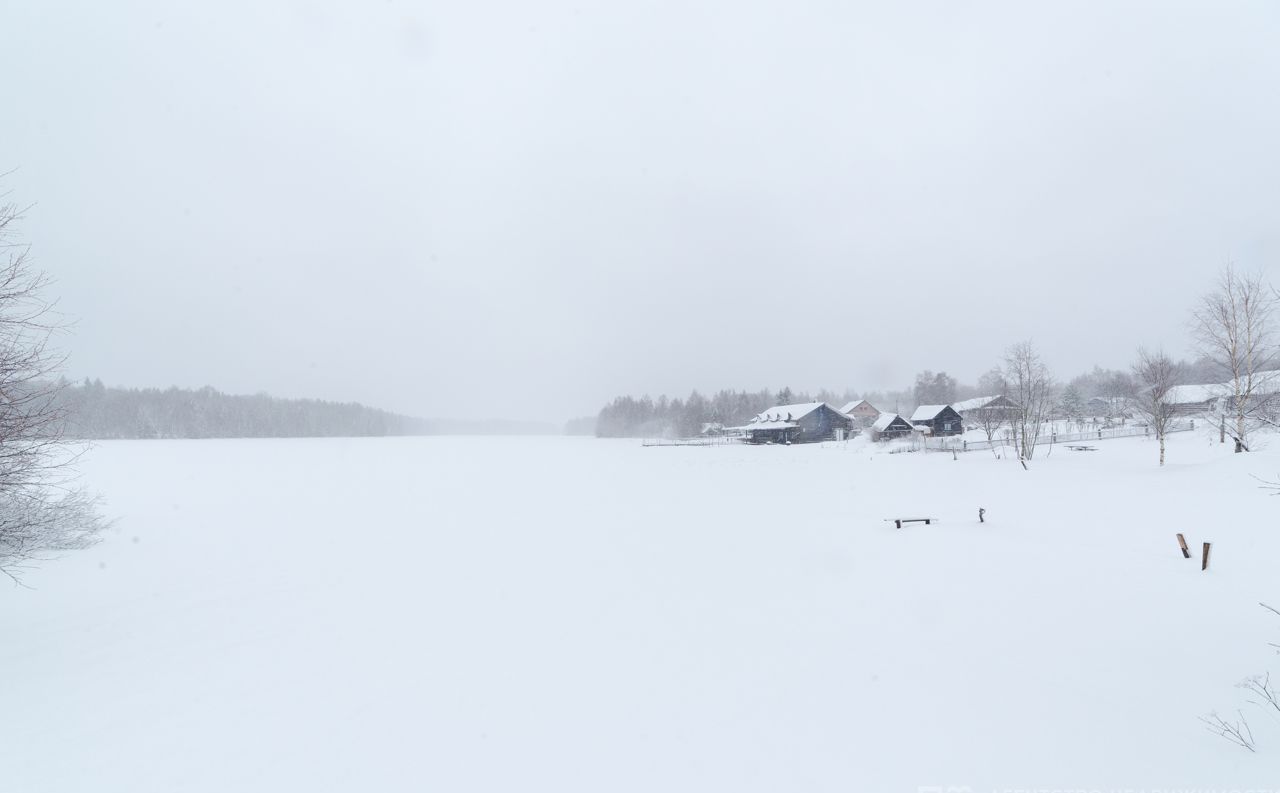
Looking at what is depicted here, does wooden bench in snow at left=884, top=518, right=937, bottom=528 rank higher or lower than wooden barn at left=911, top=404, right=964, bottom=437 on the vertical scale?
lower

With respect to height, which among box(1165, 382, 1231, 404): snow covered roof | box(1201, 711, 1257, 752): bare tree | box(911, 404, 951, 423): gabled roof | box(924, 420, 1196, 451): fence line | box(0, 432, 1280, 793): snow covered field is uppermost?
box(1165, 382, 1231, 404): snow covered roof

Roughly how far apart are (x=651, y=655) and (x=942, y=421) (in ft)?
227

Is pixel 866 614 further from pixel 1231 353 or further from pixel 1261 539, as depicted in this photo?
pixel 1231 353

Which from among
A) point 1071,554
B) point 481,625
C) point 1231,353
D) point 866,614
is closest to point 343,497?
point 481,625

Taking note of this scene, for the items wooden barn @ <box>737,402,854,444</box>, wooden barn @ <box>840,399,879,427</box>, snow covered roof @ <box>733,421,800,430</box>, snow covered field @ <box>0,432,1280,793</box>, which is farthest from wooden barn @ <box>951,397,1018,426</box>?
snow covered field @ <box>0,432,1280,793</box>

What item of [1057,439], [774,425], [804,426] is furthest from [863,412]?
[1057,439]

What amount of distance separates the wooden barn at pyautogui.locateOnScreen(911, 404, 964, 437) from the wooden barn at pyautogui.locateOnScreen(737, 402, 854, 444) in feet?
32.6

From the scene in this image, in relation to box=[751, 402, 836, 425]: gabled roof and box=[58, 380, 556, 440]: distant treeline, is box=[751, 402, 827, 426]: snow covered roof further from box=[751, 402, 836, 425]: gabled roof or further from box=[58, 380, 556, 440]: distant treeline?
box=[58, 380, 556, 440]: distant treeline

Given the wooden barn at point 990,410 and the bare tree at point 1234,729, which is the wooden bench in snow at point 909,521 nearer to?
the bare tree at point 1234,729

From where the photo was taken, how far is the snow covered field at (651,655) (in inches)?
230

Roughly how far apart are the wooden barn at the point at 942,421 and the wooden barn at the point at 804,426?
9922mm

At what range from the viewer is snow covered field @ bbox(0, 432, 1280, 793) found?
5.84 metres

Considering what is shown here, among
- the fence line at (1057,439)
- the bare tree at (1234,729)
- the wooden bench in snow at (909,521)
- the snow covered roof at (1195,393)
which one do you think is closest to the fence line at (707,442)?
the fence line at (1057,439)

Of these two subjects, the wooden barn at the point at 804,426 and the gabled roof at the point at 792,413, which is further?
the gabled roof at the point at 792,413
